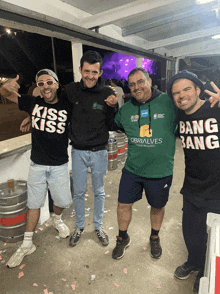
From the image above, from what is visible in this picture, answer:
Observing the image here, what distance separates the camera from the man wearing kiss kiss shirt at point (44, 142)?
233 cm

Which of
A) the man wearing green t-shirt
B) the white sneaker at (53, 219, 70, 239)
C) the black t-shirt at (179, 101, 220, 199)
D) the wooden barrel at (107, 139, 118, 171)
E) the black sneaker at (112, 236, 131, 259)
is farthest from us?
the wooden barrel at (107, 139, 118, 171)

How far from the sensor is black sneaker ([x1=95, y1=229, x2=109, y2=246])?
272 cm

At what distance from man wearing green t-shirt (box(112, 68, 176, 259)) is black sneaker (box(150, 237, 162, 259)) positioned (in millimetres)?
537

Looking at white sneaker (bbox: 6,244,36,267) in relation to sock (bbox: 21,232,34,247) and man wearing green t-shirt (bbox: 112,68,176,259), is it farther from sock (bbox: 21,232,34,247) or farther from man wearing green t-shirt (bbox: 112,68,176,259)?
man wearing green t-shirt (bbox: 112,68,176,259)

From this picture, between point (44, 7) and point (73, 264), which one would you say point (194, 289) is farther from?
point (44, 7)

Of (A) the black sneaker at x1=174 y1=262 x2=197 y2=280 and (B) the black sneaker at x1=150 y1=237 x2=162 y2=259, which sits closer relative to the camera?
(A) the black sneaker at x1=174 y1=262 x2=197 y2=280

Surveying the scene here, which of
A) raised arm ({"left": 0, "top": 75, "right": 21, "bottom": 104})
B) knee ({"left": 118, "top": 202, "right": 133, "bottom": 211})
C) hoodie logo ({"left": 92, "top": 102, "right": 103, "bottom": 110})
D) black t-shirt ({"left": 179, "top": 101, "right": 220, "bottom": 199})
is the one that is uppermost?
raised arm ({"left": 0, "top": 75, "right": 21, "bottom": 104})

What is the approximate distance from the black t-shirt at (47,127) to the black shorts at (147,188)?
2.80 ft

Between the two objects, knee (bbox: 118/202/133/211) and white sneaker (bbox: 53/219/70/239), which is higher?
knee (bbox: 118/202/133/211)

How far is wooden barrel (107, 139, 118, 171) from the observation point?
5.16 meters

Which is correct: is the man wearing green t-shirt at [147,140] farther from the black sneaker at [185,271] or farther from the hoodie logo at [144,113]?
the black sneaker at [185,271]

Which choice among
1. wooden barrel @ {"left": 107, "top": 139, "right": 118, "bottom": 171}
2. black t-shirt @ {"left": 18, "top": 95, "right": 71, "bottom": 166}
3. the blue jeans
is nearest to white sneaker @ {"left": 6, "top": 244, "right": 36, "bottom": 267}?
the blue jeans

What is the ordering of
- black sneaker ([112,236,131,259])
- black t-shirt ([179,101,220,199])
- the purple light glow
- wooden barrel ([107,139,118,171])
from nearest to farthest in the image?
black t-shirt ([179,101,220,199]), black sneaker ([112,236,131,259]), wooden barrel ([107,139,118,171]), the purple light glow

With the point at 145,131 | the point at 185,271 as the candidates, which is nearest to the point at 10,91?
the point at 145,131
